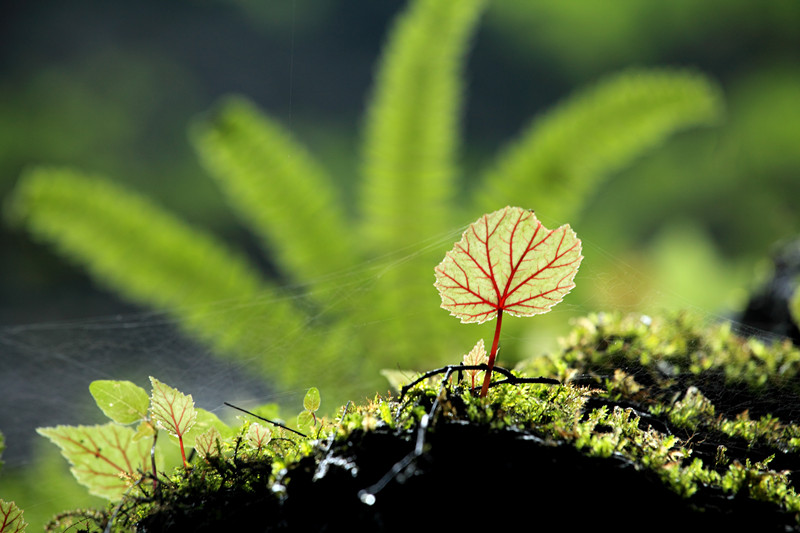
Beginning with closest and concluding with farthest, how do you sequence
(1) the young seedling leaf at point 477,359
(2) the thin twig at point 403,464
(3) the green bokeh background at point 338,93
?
(2) the thin twig at point 403,464
(1) the young seedling leaf at point 477,359
(3) the green bokeh background at point 338,93

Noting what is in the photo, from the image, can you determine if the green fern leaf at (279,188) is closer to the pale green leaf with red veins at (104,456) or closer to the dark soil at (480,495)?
the pale green leaf with red veins at (104,456)

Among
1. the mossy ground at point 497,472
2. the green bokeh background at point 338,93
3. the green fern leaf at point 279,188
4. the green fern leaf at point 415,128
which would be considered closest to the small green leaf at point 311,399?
the mossy ground at point 497,472

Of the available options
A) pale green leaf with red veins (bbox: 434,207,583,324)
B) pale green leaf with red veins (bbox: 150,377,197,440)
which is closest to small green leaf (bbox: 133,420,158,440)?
pale green leaf with red veins (bbox: 150,377,197,440)

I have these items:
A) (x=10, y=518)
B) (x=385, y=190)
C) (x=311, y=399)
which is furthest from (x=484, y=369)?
(x=385, y=190)

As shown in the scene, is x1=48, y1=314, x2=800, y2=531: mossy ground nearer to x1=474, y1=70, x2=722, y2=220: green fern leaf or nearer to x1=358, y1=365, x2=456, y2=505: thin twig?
x1=358, y1=365, x2=456, y2=505: thin twig

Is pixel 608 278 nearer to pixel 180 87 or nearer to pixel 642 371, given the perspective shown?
pixel 642 371

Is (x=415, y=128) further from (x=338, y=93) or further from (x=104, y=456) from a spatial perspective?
(x=338, y=93)
